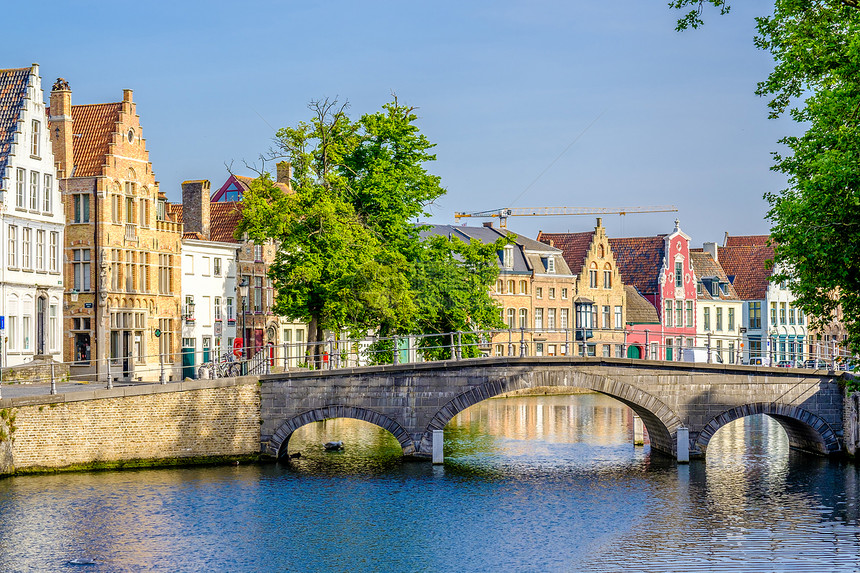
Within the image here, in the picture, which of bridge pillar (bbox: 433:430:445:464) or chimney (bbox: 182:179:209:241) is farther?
chimney (bbox: 182:179:209:241)

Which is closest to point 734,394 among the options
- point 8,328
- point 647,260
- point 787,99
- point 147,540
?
point 787,99

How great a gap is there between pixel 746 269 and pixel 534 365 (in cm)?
6560

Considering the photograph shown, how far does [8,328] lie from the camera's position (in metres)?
48.4

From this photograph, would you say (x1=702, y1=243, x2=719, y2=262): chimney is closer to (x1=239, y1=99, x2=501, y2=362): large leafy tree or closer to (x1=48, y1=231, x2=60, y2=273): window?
(x1=239, y1=99, x2=501, y2=362): large leafy tree

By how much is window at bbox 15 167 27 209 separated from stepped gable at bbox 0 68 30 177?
1110 millimetres

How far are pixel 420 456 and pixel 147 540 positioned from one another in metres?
13.6

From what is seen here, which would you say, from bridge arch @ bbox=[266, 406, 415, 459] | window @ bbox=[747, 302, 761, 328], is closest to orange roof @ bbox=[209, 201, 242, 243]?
bridge arch @ bbox=[266, 406, 415, 459]

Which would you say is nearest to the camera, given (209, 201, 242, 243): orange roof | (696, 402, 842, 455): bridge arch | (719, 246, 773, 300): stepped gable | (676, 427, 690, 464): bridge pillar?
(676, 427, 690, 464): bridge pillar

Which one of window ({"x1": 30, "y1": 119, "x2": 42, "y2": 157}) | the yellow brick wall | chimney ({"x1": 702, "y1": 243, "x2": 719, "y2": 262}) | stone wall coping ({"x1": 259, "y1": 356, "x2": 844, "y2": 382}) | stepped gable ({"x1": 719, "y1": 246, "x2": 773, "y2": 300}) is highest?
window ({"x1": 30, "y1": 119, "x2": 42, "y2": 157})

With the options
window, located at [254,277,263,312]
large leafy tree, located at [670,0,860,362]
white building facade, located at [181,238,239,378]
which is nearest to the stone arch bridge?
large leafy tree, located at [670,0,860,362]

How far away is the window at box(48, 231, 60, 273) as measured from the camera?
170ft

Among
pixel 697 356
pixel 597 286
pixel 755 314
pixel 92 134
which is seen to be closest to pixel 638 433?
pixel 92 134

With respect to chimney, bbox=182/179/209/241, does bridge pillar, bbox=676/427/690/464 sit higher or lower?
lower

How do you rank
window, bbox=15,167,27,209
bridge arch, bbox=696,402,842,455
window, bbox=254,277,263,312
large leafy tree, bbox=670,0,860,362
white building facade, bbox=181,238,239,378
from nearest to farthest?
large leafy tree, bbox=670,0,860,362
bridge arch, bbox=696,402,842,455
window, bbox=15,167,27,209
white building facade, bbox=181,238,239,378
window, bbox=254,277,263,312
